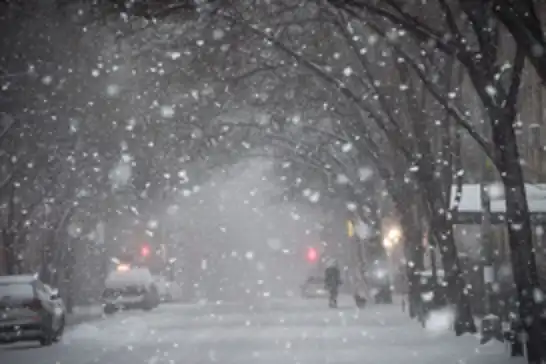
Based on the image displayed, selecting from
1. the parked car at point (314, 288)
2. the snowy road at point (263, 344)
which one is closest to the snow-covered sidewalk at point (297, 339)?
the snowy road at point (263, 344)

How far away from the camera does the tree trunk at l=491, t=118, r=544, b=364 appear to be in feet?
63.7

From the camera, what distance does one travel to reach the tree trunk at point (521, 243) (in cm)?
1941

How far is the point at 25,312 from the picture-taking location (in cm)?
2866

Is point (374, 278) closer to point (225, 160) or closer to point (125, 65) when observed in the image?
point (225, 160)

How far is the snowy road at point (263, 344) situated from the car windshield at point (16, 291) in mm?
1131

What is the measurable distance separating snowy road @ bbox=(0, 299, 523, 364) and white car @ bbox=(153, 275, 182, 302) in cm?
2450

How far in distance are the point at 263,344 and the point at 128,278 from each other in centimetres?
2705

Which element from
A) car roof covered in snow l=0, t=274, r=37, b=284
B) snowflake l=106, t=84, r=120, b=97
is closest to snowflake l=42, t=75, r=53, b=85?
snowflake l=106, t=84, r=120, b=97

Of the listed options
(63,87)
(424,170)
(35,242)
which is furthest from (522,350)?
(35,242)

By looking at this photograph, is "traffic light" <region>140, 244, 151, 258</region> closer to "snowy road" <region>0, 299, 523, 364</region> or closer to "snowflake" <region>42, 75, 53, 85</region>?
"snowy road" <region>0, 299, 523, 364</region>

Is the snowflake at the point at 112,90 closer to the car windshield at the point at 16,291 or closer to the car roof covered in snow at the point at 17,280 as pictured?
the car roof covered in snow at the point at 17,280

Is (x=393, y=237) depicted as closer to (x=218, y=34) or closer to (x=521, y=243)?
(x=218, y=34)

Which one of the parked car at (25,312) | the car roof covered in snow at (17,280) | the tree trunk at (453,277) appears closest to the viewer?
the tree trunk at (453,277)

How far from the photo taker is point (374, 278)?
2149 inches
